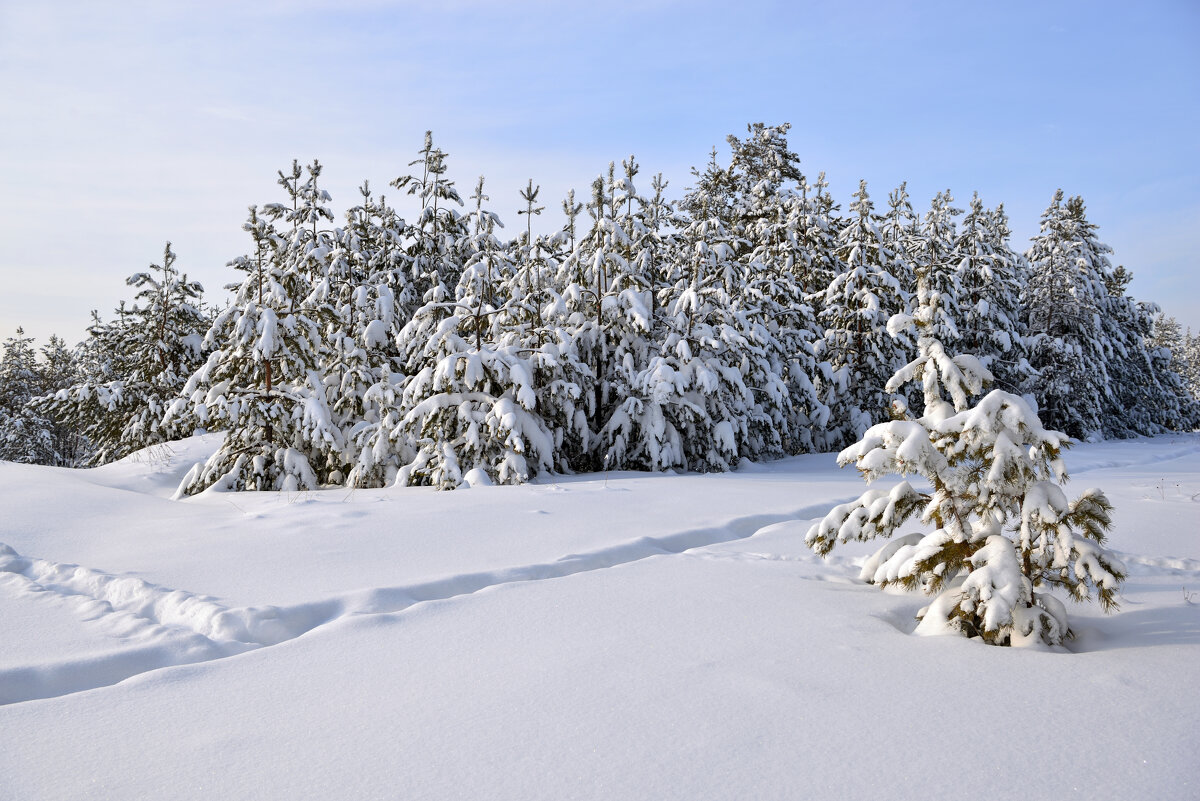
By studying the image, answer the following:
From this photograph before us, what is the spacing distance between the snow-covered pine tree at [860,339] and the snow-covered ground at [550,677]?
1153 cm

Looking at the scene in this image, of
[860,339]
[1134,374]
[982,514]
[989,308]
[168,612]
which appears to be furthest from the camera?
[1134,374]

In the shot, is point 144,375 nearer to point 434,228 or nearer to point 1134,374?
point 434,228

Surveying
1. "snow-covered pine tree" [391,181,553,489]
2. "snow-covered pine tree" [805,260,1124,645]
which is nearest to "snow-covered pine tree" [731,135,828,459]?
"snow-covered pine tree" [391,181,553,489]

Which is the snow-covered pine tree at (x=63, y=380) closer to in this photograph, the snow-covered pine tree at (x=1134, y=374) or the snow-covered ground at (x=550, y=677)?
the snow-covered ground at (x=550, y=677)

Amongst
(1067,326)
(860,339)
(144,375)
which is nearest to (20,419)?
(144,375)

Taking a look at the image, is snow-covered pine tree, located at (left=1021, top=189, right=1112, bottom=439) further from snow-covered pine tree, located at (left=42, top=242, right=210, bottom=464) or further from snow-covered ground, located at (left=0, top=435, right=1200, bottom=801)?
snow-covered pine tree, located at (left=42, top=242, right=210, bottom=464)

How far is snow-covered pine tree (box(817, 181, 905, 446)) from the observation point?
668 inches

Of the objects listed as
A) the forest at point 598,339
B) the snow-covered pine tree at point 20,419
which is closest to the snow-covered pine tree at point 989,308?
the forest at point 598,339

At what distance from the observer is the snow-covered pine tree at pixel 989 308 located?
66.8 ft

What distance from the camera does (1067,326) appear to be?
2231 cm

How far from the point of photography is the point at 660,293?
13344mm

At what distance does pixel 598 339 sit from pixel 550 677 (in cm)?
938

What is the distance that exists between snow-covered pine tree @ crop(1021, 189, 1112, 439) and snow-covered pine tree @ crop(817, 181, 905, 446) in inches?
261

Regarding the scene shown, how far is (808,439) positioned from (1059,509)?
1353cm
